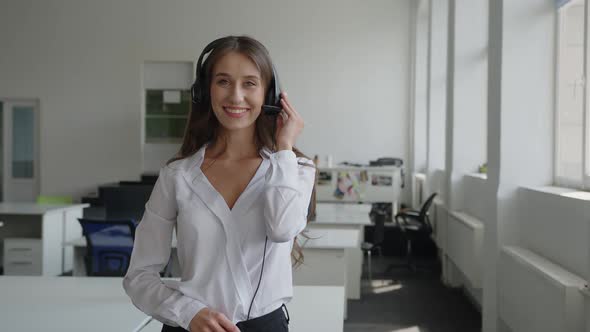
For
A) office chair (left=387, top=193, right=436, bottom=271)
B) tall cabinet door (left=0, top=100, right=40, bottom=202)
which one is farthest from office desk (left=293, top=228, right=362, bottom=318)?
tall cabinet door (left=0, top=100, right=40, bottom=202)

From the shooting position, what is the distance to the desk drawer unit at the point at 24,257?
5.49 metres

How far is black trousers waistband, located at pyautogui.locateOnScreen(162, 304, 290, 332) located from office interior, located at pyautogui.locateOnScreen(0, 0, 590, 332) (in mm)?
877

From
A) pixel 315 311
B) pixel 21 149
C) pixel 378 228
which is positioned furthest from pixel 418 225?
pixel 21 149

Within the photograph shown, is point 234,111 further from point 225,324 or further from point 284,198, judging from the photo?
point 225,324

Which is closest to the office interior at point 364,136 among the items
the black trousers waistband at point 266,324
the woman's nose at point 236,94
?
the black trousers waistband at point 266,324

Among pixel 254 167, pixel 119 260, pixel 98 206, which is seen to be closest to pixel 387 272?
pixel 119 260

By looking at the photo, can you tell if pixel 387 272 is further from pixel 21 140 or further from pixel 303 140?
pixel 21 140

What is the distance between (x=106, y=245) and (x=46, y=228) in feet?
5.97

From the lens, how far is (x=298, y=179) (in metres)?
1.17

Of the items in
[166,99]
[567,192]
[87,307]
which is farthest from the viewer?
[166,99]

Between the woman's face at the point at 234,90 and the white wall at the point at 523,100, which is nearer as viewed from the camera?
the woman's face at the point at 234,90

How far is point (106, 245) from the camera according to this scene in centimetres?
410

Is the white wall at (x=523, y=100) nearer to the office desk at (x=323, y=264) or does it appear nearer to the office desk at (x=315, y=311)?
the office desk at (x=323, y=264)

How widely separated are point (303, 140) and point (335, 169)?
238cm
